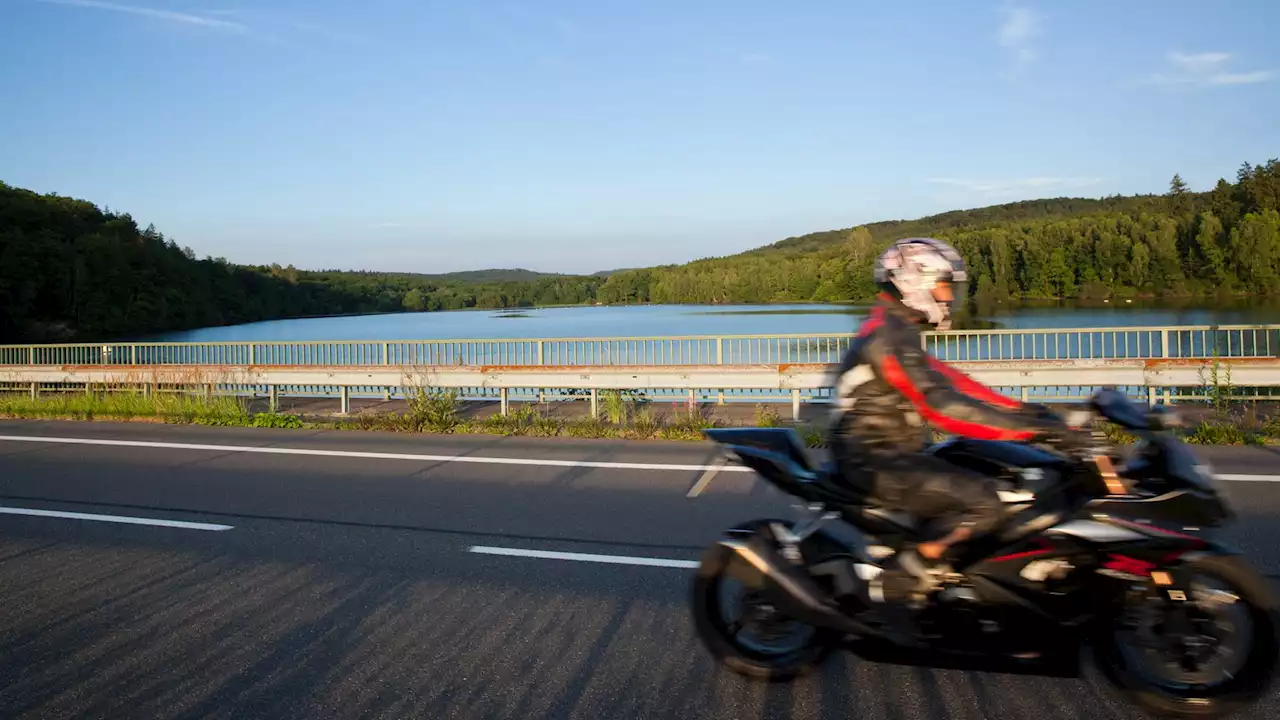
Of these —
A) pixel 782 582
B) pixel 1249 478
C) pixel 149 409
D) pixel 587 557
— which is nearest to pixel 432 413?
pixel 149 409

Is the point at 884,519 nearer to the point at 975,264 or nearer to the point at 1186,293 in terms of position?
the point at 975,264

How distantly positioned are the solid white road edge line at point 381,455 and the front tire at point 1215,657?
5520 mm

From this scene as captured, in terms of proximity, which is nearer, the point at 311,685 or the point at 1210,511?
the point at 1210,511

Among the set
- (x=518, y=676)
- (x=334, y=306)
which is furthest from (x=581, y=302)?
(x=518, y=676)

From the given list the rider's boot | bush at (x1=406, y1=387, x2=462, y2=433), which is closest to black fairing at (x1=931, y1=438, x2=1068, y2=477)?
the rider's boot

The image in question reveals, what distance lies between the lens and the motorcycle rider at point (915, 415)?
3.53 metres

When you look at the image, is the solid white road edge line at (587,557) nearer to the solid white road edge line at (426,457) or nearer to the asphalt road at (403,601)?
the asphalt road at (403,601)

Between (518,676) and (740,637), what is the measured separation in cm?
101

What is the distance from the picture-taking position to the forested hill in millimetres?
59219

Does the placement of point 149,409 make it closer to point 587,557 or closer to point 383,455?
point 383,455

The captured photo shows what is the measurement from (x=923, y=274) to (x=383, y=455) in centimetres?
836

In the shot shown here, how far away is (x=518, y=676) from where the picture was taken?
13.7ft

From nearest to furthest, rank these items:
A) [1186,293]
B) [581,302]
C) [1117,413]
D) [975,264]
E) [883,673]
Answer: [1117,413] < [883,673] < [975,264] < [1186,293] < [581,302]

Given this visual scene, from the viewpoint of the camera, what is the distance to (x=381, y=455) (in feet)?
35.8
